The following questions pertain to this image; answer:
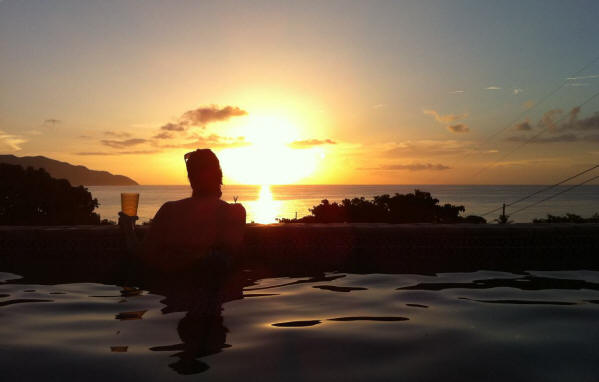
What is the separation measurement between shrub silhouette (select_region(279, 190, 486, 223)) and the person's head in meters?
23.6

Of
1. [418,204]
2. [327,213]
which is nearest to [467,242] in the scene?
[327,213]

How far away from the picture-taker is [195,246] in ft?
14.4

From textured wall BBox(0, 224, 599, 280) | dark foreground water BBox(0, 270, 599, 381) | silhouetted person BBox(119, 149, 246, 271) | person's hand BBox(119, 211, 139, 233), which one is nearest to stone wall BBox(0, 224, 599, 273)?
textured wall BBox(0, 224, 599, 280)

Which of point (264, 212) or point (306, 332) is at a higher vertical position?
point (264, 212)

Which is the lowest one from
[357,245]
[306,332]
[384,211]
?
[306,332]

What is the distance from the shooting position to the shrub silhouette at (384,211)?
1151 inches

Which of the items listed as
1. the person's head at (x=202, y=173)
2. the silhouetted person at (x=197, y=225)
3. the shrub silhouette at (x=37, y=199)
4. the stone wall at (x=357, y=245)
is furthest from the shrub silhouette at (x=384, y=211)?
the person's head at (x=202, y=173)

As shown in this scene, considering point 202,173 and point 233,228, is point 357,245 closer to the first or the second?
point 233,228

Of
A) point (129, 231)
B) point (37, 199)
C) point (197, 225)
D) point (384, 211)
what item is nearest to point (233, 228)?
point (197, 225)

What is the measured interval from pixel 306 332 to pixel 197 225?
1442mm

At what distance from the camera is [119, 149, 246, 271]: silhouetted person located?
424cm

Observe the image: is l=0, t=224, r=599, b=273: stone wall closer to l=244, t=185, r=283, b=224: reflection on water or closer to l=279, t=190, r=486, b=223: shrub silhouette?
l=279, t=190, r=486, b=223: shrub silhouette

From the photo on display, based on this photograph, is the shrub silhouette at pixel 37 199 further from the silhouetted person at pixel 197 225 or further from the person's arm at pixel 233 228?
the person's arm at pixel 233 228

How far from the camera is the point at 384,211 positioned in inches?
1195
